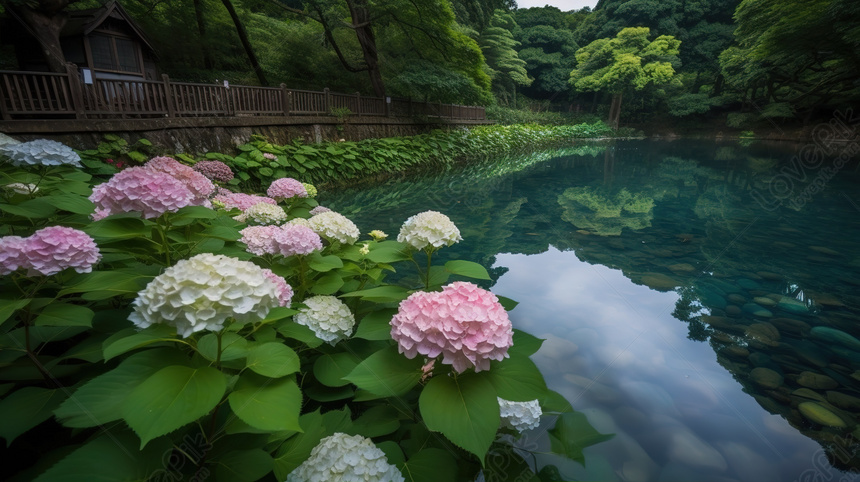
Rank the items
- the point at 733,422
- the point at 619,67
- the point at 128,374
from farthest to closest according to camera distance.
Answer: the point at 619,67, the point at 733,422, the point at 128,374

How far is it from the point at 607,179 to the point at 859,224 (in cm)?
596

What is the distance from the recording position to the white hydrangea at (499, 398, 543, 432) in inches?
64.7

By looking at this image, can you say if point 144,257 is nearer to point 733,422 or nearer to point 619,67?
point 733,422

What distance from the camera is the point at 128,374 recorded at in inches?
40.4

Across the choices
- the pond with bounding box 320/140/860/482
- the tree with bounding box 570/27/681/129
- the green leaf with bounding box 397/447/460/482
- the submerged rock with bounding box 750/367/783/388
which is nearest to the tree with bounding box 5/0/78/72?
the pond with bounding box 320/140/860/482

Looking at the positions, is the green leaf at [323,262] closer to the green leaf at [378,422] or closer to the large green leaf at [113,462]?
the green leaf at [378,422]

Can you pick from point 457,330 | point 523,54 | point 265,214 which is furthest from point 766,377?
point 523,54

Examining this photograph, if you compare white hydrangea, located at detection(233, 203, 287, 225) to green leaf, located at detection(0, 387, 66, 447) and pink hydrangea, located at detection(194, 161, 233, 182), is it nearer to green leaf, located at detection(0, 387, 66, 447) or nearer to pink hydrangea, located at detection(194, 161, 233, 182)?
green leaf, located at detection(0, 387, 66, 447)

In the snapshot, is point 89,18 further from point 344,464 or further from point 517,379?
point 517,379

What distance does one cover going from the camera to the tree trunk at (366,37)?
12.2 meters

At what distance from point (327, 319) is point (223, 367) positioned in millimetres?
598

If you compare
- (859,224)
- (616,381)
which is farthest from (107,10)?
(859,224)

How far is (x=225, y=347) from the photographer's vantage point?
115 centimetres

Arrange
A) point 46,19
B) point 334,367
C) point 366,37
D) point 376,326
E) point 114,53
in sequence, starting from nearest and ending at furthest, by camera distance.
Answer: point 376,326 < point 334,367 < point 46,19 < point 114,53 < point 366,37
